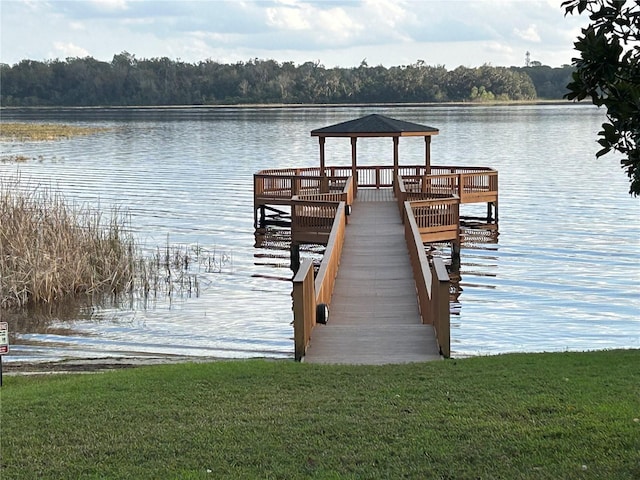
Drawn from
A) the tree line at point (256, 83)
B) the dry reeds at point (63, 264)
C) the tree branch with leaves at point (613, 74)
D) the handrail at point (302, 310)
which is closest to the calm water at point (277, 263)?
the dry reeds at point (63, 264)

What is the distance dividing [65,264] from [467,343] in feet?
27.9

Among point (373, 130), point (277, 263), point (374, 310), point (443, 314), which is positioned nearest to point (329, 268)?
point (374, 310)

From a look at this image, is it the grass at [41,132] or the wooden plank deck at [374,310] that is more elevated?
the grass at [41,132]

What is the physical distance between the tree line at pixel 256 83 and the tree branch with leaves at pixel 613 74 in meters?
154

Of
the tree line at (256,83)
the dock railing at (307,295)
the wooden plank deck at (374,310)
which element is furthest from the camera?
the tree line at (256,83)

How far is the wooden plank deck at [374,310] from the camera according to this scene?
10742mm

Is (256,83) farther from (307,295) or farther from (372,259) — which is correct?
(307,295)

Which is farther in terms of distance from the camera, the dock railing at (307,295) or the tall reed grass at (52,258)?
the tall reed grass at (52,258)

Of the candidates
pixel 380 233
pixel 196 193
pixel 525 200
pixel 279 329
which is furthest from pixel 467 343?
pixel 196 193

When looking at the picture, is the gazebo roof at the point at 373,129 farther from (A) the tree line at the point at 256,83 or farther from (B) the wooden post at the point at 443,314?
(A) the tree line at the point at 256,83

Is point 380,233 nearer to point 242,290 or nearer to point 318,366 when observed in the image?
point 242,290

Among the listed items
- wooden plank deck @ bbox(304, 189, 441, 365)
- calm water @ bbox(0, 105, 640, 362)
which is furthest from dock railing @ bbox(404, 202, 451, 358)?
calm water @ bbox(0, 105, 640, 362)

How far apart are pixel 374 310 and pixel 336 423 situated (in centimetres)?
676

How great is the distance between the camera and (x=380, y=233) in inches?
846
